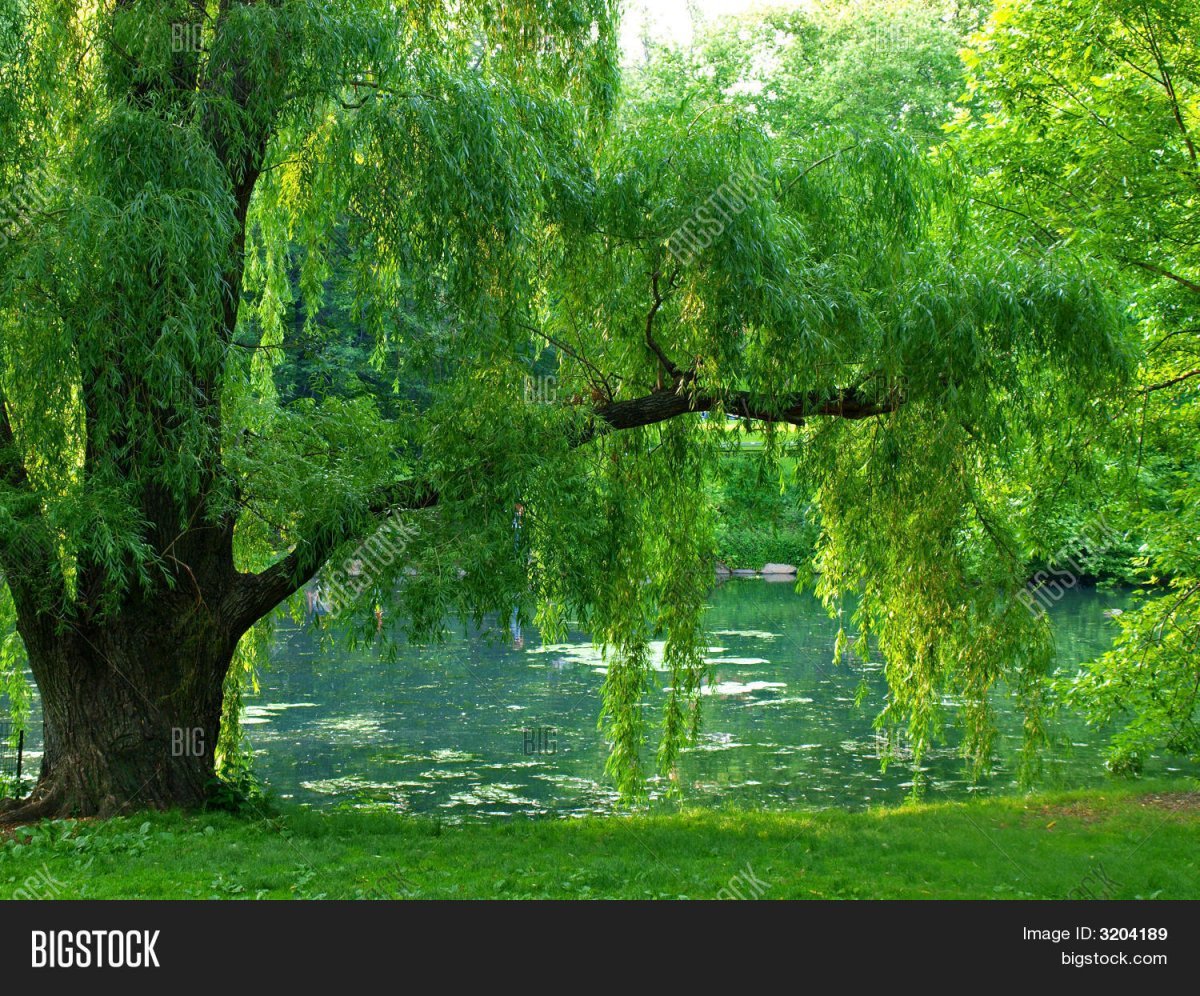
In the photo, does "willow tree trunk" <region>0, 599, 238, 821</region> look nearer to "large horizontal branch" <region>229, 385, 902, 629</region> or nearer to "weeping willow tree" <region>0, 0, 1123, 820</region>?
"weeping willow tree" <region>0, 0, 1123, 820</region>

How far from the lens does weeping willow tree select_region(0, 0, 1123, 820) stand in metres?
6.42

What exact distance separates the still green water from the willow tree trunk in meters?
2.11

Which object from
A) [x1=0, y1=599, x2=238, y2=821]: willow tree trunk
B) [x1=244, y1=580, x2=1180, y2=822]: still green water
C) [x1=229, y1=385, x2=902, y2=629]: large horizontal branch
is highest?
[x1=229, y1=385, x2=902, y2=629]: large horizontal branch

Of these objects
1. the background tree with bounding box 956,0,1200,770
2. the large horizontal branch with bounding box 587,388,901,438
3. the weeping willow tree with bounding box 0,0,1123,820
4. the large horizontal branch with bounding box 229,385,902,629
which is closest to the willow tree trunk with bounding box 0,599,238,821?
the weeping willow tree with bounding box 0,0,1123,820

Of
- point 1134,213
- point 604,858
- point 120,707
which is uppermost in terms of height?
point 1134,213

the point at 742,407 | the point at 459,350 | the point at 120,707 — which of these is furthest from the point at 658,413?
the point at 120,707

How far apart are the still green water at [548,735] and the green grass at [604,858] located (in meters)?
1.38

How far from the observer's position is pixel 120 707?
24.8 feet

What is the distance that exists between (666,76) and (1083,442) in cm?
2558

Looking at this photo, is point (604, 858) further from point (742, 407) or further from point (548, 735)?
point (548, 735)

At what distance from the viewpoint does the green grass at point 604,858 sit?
20.6ft

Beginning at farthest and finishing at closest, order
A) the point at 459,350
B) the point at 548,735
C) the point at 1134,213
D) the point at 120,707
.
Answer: the point at 548,735 < the point at 1134,213 < the point at 120,707 < the point at 459,350

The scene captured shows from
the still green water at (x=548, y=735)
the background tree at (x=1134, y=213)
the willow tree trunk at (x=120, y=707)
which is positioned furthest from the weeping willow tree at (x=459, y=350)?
the background tree at (x=1134, y=213)

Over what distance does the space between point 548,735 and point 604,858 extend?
6.62 m
